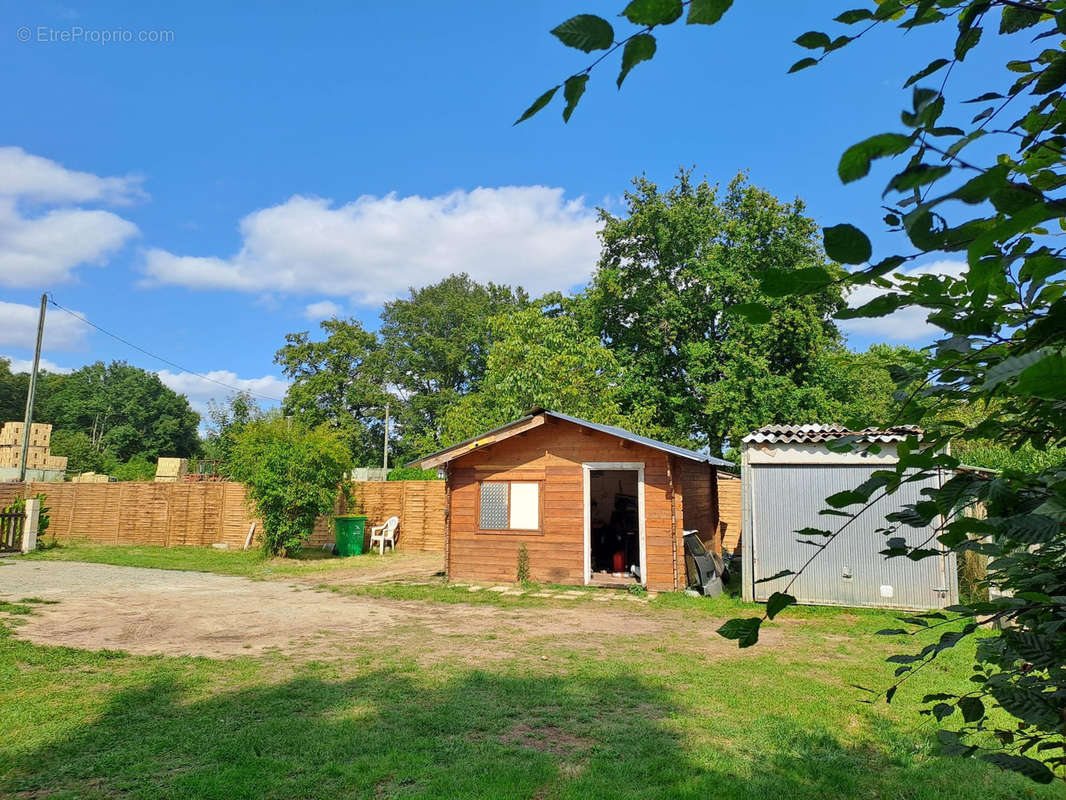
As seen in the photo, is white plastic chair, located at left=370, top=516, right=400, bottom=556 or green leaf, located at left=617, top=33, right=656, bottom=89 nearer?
green leaf, located at left=617, top=33, right=656, bottom=89

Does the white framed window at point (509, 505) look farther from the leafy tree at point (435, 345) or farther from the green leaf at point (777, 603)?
the leafy tree at point (435, 345)

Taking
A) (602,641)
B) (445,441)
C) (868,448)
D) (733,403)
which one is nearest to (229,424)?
(445,441)

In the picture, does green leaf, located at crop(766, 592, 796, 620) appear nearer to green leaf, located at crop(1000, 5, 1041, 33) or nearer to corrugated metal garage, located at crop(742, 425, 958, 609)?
green leaf, located at crop(1000, 5, 1041, 33)

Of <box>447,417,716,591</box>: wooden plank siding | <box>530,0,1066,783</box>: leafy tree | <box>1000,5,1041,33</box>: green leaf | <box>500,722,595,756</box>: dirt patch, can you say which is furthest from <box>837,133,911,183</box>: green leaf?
<box>447,417,716,591</box>: wooden plank siding

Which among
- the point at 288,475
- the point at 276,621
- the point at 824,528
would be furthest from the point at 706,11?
the point at 288,475

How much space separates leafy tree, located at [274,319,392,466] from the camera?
132ft

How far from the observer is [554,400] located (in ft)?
72.8

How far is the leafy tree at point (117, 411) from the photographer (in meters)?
55.4

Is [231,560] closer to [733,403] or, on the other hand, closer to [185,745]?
[185,745]

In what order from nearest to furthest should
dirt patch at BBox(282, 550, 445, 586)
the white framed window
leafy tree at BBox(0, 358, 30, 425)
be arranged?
the white framed window, dirt patch at BBox(282, 550, 445, 586), leafy tree at BBox(0, 358, 30, 425)

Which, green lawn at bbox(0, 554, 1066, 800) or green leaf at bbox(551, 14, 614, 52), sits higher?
green leaf at bbox(551, 14, 614, 52)

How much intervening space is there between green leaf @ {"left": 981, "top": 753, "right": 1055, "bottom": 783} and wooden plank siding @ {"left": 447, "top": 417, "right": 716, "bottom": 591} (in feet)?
36.0

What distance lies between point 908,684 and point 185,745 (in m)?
6.12

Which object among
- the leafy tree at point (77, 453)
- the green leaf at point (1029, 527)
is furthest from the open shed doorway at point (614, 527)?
the leafy tree at point (77, 453)
